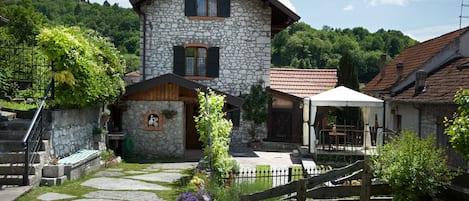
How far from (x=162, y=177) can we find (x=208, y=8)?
29.3 feet

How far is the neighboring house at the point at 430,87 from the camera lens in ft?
41.2

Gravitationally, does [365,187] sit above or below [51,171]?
above

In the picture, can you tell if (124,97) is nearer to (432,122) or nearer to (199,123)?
(199,123)

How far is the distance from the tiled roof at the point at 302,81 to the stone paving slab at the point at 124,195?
35.3 ft

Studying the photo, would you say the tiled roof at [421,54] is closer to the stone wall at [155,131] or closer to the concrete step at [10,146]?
the stone wall at [155,131]

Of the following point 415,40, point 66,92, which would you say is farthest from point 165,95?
point 415,40

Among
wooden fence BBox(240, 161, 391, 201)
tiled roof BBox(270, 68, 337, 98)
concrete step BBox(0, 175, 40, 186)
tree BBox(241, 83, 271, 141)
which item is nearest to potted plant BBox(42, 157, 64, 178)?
concrete step BBox(0, 175, 40, 186)

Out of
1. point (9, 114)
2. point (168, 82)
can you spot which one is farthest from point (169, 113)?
point (9, 114)

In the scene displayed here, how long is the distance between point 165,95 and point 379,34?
49264 millimetres

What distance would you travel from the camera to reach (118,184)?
9648 millimetres

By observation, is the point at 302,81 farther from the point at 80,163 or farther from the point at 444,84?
the point at 80,163

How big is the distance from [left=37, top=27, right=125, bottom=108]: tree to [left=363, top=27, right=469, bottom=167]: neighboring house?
912 centimetres

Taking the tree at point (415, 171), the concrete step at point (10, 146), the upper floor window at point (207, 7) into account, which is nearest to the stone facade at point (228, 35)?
the upper floor window at point (207, 7)

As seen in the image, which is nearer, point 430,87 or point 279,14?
point 430,87
